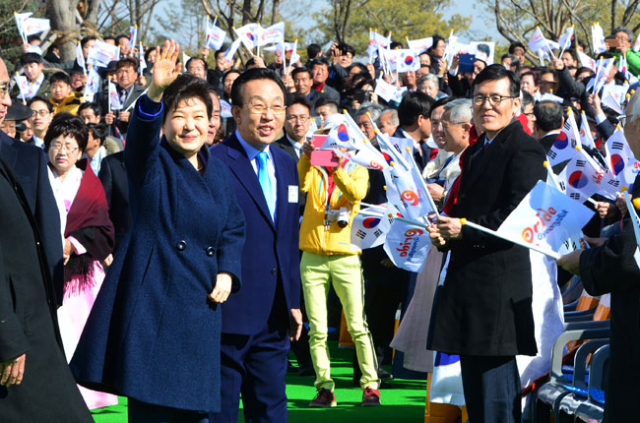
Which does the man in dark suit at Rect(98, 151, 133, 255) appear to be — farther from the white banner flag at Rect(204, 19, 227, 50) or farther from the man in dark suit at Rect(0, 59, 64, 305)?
the white banner flag at Rect(204, 19, 227, 50)

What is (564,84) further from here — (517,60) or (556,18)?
(556,18)

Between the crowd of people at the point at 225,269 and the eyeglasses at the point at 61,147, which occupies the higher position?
the eyeglasses at the point at 61,147

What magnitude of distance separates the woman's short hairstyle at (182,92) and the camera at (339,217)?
3269 mm

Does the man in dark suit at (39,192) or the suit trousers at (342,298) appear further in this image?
the suit trousers at (342,298)

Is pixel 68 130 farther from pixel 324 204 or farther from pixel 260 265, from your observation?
pixel 260 265

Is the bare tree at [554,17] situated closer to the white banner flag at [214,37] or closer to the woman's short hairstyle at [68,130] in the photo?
the white banner flag at [214,37]

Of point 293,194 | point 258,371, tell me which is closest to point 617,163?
point 293,194

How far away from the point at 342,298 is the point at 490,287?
113 inches

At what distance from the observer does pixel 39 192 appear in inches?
197

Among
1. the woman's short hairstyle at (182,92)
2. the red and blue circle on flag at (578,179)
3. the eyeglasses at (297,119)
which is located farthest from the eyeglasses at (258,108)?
the eyeglasses at (297,119)

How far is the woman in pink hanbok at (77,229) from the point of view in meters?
7.58

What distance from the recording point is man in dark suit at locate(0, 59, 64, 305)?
16.0 feet

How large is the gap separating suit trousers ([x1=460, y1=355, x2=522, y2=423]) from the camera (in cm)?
271

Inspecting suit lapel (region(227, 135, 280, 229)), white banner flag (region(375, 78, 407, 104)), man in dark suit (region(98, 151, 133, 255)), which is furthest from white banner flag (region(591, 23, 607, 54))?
suit lapel (region(227, 135, 280, 229))
